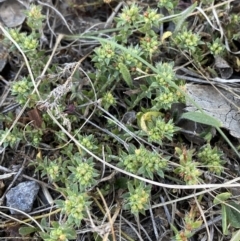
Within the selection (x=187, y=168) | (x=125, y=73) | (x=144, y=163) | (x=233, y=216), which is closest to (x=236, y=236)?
(x=233, y=216)

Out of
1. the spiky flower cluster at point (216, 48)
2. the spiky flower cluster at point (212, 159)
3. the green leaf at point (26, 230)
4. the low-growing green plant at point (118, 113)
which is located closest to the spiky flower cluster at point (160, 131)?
the low-growing green plant at point (118, 113)

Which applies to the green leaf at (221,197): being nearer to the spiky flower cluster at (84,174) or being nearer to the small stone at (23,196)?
the spiky flower cluster at (84,174)

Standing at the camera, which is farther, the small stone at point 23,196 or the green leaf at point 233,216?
the small stone at point 23,196

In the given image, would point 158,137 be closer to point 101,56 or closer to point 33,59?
point 101,56

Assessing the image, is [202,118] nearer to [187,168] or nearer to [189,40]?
[187,168]

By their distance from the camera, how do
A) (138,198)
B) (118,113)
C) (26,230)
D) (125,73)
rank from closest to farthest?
1. (138,198)
2. (26,230)
3. (125,73)
4. (118,113)

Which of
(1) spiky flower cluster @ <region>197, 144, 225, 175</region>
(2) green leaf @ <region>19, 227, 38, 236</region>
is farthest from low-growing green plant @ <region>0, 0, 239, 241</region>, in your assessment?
(2) green leaf @ <region>19, 227, 38, 236</region>
